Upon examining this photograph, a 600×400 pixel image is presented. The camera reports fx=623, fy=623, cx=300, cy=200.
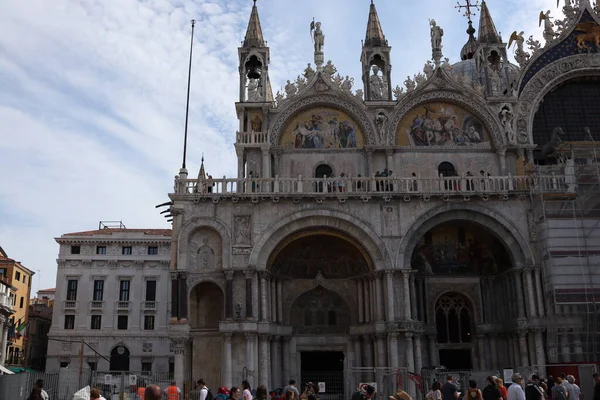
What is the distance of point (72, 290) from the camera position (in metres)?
44.2

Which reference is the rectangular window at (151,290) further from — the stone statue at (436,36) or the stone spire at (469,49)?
the stone spire at (469,49)

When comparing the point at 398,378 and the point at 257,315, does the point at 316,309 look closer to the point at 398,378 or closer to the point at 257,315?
the point at 257,315

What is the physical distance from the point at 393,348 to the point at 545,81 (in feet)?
47.4

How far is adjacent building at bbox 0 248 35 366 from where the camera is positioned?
1784 inches

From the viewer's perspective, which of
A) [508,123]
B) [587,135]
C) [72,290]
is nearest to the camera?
[508,123]

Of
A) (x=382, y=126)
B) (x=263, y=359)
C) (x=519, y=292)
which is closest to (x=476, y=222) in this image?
(x=519, y=292)

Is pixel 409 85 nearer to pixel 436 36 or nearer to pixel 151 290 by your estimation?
pixel 436 36

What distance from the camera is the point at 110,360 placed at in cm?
4281

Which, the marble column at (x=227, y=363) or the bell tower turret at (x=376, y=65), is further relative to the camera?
the bell tower turret at (x=376, y=65)

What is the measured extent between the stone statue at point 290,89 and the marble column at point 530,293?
41.6 feet

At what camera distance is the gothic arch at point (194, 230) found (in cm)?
2475

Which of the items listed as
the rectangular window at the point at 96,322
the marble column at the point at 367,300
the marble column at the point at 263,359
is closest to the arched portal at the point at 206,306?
the marble column at the point at 263,359

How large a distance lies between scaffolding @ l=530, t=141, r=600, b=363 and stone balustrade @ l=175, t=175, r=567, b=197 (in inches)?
20.5

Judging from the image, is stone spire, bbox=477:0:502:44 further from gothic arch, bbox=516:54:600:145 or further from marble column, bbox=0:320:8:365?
marble column, bbox=0:320:8:365
